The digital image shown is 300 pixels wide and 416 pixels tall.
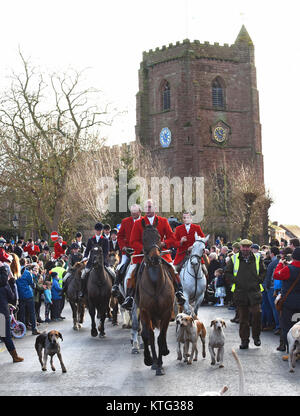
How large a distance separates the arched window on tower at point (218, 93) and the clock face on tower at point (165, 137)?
5.67 meters

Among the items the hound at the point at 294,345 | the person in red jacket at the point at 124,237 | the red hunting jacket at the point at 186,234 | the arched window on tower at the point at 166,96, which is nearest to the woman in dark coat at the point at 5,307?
the person in red jacket at the point at 124,237

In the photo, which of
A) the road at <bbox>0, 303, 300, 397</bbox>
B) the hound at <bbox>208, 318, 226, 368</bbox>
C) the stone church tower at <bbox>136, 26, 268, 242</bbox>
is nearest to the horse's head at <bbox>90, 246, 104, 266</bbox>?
the road at <bbox>0, 303, 300, 397</bbox>

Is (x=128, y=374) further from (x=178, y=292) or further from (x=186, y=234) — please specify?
(x=186, y=234)

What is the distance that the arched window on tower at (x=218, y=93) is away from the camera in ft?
205

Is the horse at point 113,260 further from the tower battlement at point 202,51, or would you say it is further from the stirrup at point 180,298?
the tower battlement at point 202,51

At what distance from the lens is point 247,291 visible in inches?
501

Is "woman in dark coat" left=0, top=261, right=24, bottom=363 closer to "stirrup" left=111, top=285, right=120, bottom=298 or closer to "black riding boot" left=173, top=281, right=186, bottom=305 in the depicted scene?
"stirrup" left=111, top=285, right=120, bottom=298

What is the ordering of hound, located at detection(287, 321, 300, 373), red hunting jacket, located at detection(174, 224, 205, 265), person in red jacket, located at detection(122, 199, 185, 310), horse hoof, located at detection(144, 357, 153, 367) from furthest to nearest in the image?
red hunting jacket, located at detection(174, 224, 205, 265) < person in red jacket, located at detection(122, 199, 185, 310) < hound, located at detection(287, 321, 300, 373) < horse hoof, located at detection(144, 357, 153, 367)

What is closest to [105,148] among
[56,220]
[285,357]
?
[56,220]

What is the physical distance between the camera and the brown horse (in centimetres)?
1017

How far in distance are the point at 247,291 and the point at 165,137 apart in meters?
49.3

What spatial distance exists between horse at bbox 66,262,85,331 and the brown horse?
235 inches

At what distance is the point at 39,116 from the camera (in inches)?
1684

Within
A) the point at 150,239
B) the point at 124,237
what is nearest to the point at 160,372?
the point at 150,239
